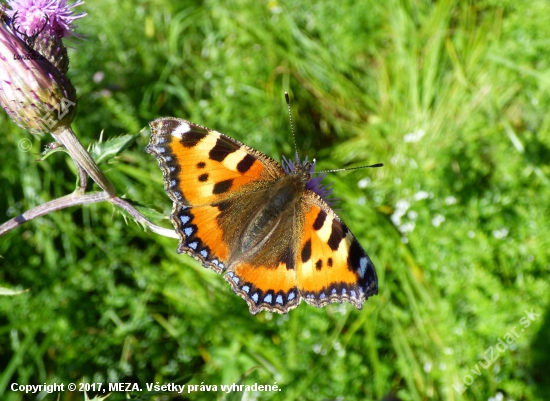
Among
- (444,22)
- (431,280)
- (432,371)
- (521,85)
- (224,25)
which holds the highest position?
(224,25)

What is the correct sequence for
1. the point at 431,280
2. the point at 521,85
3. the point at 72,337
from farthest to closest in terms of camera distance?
the point at 521,85 → the point at 431,280 → the point at 72,337

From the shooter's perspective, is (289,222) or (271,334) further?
(271,334)

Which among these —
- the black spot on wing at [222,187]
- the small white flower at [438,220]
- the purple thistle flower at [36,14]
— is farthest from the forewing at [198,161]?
the small white flower at [438,220]

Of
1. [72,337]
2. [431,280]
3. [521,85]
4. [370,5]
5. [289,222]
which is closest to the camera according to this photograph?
[289,222]

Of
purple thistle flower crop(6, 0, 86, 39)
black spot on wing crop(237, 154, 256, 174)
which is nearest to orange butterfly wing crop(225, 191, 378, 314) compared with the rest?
black spot on wing crop(237, 154, 256, 174)

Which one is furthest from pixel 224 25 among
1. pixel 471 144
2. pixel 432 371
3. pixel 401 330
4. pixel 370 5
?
pixel 432 371

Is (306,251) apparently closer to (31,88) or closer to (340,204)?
(31,88)

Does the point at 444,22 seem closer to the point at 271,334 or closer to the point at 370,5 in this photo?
the point at 370,5

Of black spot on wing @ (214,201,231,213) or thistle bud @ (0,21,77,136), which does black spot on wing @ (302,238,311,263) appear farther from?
thistle bud @ (0,21,77,136)
